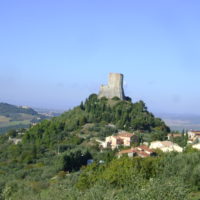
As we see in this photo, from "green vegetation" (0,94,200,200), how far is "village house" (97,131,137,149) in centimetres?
133

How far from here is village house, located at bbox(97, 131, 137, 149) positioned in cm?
4593

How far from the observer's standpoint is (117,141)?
46094 millimetres

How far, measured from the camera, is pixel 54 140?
49.7 m

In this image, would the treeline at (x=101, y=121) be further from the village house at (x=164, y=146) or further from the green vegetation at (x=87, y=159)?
the village house at (x=164, y=146)

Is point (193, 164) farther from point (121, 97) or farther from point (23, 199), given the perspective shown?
point (121, 97)

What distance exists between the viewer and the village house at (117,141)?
45931 mm

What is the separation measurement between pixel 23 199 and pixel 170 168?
897 cm

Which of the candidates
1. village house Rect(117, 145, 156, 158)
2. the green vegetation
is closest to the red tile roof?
the green vegetation

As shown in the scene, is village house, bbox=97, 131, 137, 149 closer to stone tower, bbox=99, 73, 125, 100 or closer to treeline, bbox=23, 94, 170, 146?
treeline, bbox=23, 94, 170, 146

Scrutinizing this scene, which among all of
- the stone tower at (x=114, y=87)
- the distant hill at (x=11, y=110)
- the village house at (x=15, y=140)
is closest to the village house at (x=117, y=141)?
the village house at (x=15, y=140)

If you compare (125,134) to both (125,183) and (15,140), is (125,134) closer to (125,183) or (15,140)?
(15,140)

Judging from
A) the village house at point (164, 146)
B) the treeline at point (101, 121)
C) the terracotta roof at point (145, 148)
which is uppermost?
the treeline at point (101, 121)

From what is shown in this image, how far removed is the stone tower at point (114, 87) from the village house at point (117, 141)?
13.6 m

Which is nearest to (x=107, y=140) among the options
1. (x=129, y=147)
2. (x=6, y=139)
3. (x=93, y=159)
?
(x=129, y=147)
